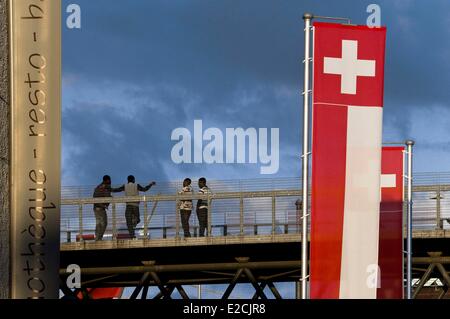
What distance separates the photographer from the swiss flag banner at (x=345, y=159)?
18.8 m

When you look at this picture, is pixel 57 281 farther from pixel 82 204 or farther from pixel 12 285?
pixel 82 204

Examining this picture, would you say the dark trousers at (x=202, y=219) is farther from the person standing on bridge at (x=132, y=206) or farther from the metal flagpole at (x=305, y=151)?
the metal flagpole at (x=305, y=151)

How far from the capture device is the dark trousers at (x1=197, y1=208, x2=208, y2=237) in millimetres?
38281

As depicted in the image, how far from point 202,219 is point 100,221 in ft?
10.8

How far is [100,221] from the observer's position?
38.8 meters

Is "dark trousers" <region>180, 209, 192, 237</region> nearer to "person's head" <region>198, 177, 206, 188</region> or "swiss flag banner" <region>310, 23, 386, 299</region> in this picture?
"person's head" <region>198, 177, 206, 188</region>

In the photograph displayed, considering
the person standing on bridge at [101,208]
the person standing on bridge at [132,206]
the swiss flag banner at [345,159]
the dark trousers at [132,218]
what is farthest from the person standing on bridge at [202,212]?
the swiss flag banner at [345,159]

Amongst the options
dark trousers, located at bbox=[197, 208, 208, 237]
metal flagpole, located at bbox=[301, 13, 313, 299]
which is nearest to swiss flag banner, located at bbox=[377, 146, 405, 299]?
metal flagpole, located at bbox=[301, 13, 313, 299]

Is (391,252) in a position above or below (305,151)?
below

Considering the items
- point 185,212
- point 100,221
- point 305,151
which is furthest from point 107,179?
point 305,151

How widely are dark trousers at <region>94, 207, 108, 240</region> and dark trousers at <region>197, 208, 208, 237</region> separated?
2996mm

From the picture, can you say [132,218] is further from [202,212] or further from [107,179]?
[202,212]
